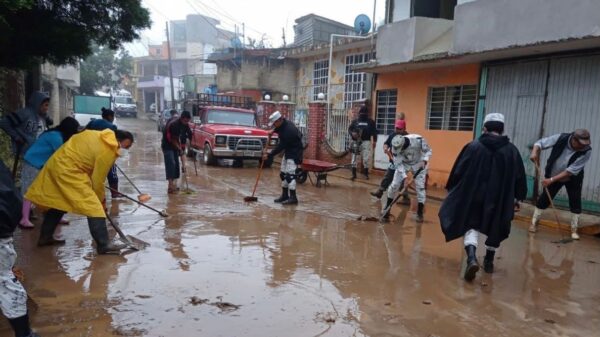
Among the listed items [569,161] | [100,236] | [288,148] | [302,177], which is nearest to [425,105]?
[302,177]

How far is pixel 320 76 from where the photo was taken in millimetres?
21469

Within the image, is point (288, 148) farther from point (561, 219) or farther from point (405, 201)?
point (561, 219)

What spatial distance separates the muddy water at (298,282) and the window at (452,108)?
4.92m

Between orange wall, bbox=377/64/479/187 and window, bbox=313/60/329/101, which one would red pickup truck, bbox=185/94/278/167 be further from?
window, bbox=313/60/329/101

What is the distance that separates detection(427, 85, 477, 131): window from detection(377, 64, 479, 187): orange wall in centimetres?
18

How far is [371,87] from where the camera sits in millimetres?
15305

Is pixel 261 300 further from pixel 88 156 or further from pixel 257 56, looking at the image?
pixel 257 56

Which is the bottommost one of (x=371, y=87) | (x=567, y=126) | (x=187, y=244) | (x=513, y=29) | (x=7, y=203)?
(x=187, y=244)

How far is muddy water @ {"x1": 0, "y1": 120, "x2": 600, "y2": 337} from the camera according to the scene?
12.2 ft

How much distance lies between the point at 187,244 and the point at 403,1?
10.8m

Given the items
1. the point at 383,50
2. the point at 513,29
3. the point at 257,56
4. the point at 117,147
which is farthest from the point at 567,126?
the point at 257,56

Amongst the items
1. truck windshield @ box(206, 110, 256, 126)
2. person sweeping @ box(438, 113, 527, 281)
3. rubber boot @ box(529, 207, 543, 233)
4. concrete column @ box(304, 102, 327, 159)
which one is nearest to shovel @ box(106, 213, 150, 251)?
person sweeping @ box(438, 113, 527, 281)

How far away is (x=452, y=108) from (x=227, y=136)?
651 cm

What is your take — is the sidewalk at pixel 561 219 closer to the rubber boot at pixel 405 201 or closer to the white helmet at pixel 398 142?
the rubber boot at pixel 405 201
